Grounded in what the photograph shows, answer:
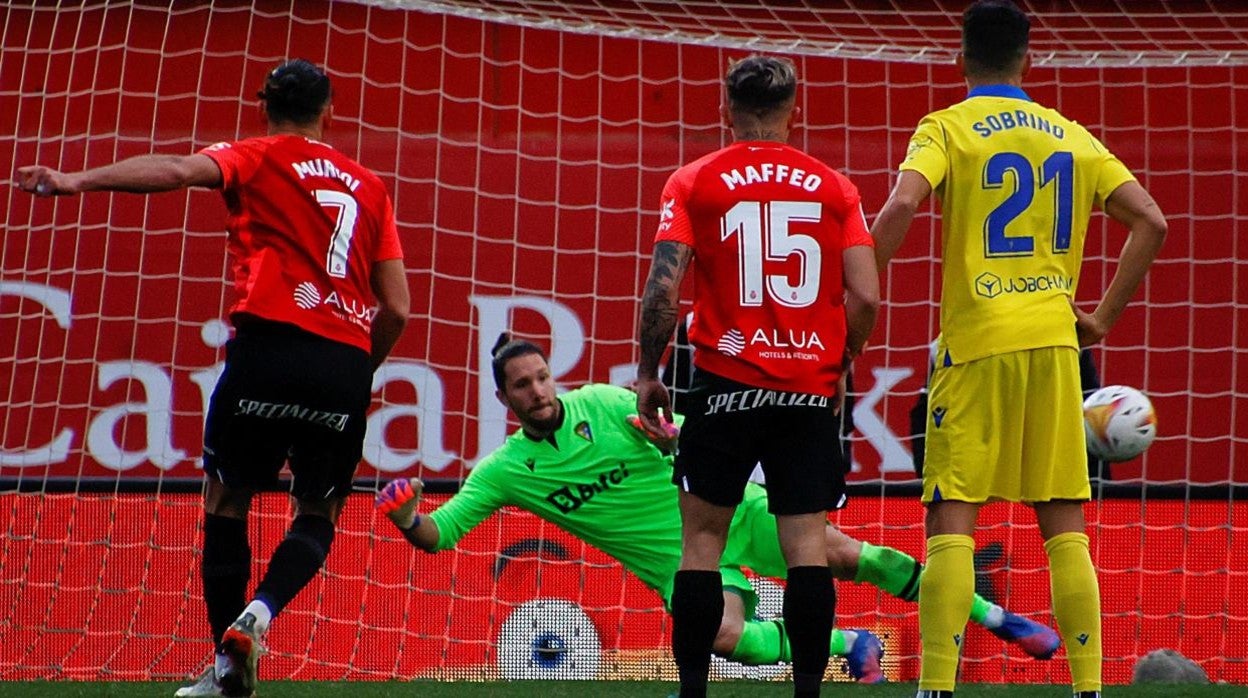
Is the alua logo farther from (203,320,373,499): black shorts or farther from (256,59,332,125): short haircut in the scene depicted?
(256,59,332,125): short haircut

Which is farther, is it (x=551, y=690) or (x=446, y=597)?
(x=446, y=597)

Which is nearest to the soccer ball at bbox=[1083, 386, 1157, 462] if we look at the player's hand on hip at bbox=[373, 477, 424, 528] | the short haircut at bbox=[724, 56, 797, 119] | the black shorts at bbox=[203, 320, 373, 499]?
the short haircut at bbox=[724, 56, 797, 119]

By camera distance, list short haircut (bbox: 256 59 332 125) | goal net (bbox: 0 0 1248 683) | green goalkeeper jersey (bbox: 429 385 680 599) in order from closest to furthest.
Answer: short haircut (bbox: 256 59 332 125), green goalkeeper jersey (bbox: 429 385 680 599), goal net (bbox: 0 0 1248 683)

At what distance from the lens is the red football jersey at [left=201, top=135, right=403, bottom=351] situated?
13.6 feet

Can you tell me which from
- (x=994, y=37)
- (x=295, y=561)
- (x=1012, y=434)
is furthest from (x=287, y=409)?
(x=994, y=37)

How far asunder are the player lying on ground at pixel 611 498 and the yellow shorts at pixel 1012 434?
177 cm

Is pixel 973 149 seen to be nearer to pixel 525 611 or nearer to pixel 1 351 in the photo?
pixel 525 611

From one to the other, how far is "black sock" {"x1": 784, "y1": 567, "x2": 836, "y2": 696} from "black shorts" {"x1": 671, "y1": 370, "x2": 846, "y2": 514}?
0.16 metres

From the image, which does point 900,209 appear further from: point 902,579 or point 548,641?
point 548,641

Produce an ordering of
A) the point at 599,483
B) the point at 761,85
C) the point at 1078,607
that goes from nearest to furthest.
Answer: the point at 1078,607
the point at 761,85
the point at 599,483

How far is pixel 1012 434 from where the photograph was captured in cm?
382

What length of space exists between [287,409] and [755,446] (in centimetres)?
119

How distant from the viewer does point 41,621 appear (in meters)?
6.54

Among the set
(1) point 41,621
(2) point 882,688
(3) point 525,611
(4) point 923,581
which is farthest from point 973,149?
(1) point 41,621
